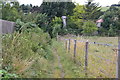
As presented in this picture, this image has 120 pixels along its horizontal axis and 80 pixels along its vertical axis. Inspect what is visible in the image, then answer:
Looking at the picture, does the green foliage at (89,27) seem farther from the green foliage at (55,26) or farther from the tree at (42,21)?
the tree at (42,21)

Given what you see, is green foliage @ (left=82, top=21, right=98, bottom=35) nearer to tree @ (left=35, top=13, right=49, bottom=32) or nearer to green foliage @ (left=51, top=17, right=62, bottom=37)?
green foliage @ (left=51, top=17, right=62, bottom=37)

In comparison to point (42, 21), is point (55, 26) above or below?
below

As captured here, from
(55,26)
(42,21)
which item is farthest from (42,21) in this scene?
(55,26)

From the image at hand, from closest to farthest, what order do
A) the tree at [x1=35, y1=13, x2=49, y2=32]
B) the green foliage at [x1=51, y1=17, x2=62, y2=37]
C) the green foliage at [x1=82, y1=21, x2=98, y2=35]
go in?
the tree at [x1=35, y1=13, x2=49, y2=32] → the green foliage at [x1=51, y1=17, x2=62, y2=37] → the green foliage at [x1=82, y1=21, x2=98, y2=35]

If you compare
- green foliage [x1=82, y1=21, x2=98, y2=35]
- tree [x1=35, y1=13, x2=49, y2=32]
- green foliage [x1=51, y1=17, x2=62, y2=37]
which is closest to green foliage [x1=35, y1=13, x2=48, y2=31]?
tree [x1=35, y1=13, x2=49, y2=32]

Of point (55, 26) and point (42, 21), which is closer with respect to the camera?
point (42, 21)

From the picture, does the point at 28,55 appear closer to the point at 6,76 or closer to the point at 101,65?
the point at 6,76

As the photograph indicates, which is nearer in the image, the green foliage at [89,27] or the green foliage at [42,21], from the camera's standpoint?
the green foliage at [42,21]

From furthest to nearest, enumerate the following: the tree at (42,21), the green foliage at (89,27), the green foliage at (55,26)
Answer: the green foliage at (89,27) < the green foliage at (55,26) < the tree at (42,21)

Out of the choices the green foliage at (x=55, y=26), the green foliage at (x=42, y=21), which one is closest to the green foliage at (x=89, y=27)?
the green foliage at (x=55, y=26)

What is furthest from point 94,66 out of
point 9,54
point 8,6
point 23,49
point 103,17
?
point 103,17

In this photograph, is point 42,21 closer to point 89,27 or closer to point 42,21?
point 42,21

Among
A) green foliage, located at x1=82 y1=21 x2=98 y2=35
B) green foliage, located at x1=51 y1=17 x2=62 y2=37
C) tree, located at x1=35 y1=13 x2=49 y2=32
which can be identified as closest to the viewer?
tree, located at x1=35 y1=13 x2=49 y2=32

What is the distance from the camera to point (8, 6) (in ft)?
27.3
